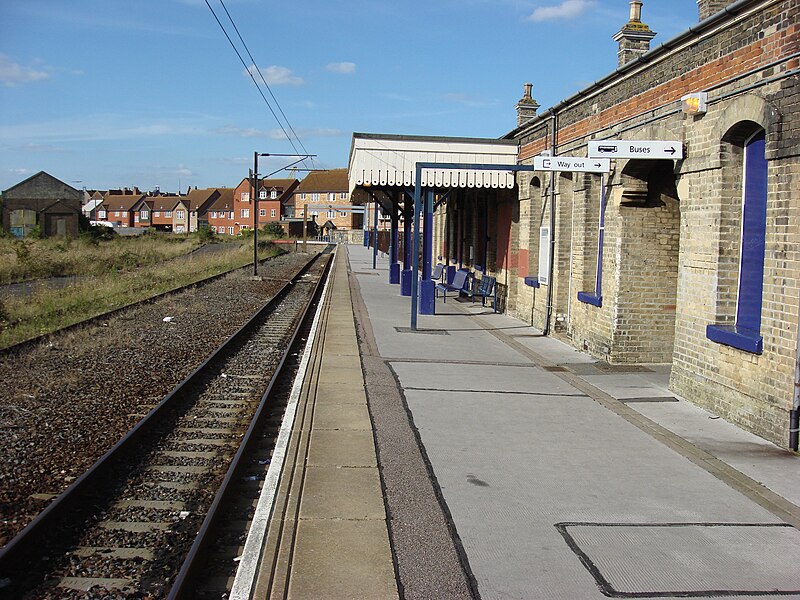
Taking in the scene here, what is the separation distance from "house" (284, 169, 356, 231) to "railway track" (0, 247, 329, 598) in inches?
4005

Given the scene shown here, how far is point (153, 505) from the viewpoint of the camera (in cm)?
580

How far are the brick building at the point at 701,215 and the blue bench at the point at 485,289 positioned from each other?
16.1 ft

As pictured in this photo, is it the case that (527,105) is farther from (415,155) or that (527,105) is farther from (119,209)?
(119,209)

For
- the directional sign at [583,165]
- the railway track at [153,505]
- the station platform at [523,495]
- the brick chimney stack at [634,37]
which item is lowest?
the railway track at [153,505]

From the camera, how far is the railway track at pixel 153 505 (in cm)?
450

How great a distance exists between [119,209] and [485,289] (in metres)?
123

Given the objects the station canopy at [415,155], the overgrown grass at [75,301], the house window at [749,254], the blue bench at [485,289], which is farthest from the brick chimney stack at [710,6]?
the overgrown grass at [75,301]

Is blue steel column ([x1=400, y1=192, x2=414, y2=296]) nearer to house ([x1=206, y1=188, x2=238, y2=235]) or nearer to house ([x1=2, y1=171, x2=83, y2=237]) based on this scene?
house ([x1=2, y1=171, x2=83, y2=237])

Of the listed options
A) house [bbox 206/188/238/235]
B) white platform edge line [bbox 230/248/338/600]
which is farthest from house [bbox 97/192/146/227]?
white platform edge line [bbox 230/248/338/600]

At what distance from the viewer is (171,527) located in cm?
538

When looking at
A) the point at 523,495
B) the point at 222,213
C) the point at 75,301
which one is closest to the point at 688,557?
the point at 523,495

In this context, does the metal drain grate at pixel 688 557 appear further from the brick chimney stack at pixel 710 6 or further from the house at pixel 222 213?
the house at pixel 222 213

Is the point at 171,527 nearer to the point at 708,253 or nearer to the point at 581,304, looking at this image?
the point at 708,253

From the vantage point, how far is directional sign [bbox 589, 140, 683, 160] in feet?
30.0
